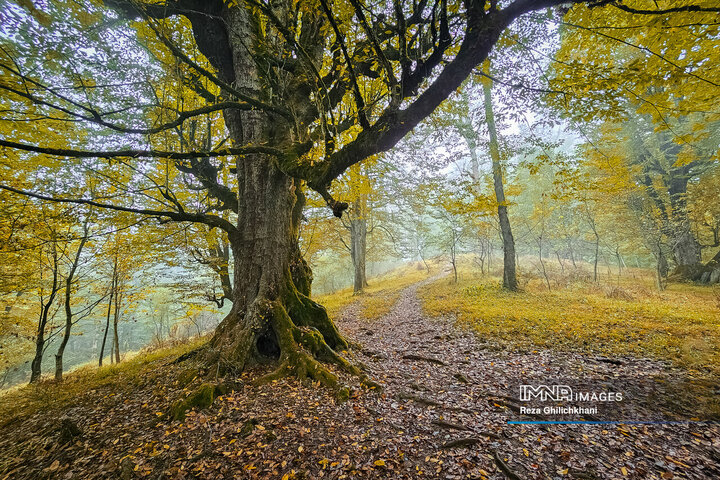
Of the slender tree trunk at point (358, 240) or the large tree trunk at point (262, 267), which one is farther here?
the slender tree trunk at point (358, 240)

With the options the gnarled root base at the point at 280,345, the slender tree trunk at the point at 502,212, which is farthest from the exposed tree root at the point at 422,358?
the slender tree trunk at the point at 502,212

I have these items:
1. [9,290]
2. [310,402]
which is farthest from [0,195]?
[310,402]

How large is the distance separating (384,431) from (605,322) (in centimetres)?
737

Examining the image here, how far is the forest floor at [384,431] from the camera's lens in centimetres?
264

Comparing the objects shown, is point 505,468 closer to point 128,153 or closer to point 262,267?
point 262,267

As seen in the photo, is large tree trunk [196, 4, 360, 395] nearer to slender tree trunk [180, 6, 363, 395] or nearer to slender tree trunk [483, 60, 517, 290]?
slender tree trunk [180, 6, 363, 395]

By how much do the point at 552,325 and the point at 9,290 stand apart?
49.5 feet

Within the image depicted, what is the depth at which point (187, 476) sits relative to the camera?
104 inches

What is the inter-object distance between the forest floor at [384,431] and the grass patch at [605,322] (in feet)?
2.12

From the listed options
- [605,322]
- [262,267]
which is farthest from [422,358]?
[605,322]

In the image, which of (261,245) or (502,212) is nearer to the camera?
(261,245)

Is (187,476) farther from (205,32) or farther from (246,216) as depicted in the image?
(205,32)

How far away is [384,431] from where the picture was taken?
10.6 feet

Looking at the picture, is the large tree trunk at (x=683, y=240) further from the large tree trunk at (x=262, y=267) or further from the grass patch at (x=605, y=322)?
the large tree trunk at (x=262, y=267)
